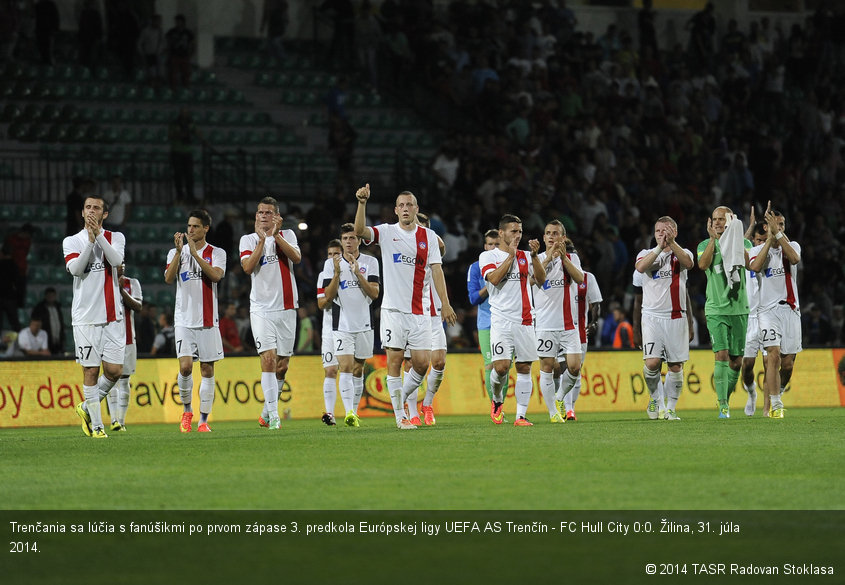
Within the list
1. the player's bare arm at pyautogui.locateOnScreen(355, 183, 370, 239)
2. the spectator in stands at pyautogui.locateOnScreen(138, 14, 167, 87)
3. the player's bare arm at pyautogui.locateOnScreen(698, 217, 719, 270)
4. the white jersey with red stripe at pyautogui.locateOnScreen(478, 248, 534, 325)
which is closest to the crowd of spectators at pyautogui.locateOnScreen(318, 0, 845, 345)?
the spectator in stands at pyautogui.locateOnScreen(138, 14, 167, 87)

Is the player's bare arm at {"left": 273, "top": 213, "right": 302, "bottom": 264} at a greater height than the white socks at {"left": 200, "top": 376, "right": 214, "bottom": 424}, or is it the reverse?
the player's bare arm at {"left": 273, "top": 213, "right": 302, "bottom": 264}

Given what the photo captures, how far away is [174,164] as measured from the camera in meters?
27.2

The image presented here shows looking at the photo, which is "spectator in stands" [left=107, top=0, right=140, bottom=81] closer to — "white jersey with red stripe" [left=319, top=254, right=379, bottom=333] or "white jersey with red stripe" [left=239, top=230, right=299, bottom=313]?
"white jersey with red stripe" [left=319, top=254, right=379, bottom=333]

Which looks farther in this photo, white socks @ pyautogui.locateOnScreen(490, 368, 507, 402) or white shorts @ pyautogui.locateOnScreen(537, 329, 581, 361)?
white shorts @ pyautogui.locateOnScreen(537, 329, 581, 361)

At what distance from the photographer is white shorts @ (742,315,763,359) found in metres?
18.2

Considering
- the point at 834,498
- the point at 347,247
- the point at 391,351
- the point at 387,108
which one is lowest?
the point at 834,498

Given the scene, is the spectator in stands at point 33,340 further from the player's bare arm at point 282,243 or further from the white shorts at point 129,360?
the player's bare arm at point 282,243

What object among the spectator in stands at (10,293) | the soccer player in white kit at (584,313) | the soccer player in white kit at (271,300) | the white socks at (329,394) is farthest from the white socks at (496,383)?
the spectator in stands at (10,293)

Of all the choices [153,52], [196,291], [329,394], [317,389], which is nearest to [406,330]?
[329,394]

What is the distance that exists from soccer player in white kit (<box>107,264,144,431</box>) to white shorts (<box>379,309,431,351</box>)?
11.8 ft

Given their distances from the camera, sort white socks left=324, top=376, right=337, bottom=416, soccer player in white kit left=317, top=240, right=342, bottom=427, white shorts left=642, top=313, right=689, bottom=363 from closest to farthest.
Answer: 1. white shorts left=642, top=313, right=689, bottom=363
2. soccer player in white kit left=317, top=240, right=342, bottom=427
3. white socks left=324, top=376, right=337, bottom=416

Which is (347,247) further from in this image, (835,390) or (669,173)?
(669,173)
